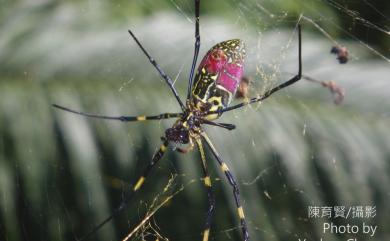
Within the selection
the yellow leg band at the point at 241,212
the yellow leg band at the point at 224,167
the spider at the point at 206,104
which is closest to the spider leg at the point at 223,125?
the spider at the point at 206,104

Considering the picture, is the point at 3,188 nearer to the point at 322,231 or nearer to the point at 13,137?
the point at 13,137

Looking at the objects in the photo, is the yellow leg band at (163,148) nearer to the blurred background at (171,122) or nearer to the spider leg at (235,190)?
the blurred background at (171,122)

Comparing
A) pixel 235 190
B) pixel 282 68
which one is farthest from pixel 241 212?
pixel 282 68

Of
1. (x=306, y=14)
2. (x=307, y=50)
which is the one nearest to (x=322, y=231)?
(x=307, y=50)

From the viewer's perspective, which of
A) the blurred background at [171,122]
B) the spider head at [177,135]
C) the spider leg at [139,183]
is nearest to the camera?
the blurred background at [171,122]

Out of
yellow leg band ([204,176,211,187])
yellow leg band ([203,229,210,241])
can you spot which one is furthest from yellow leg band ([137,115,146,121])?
yellow leg band ([203,229,210,241])
